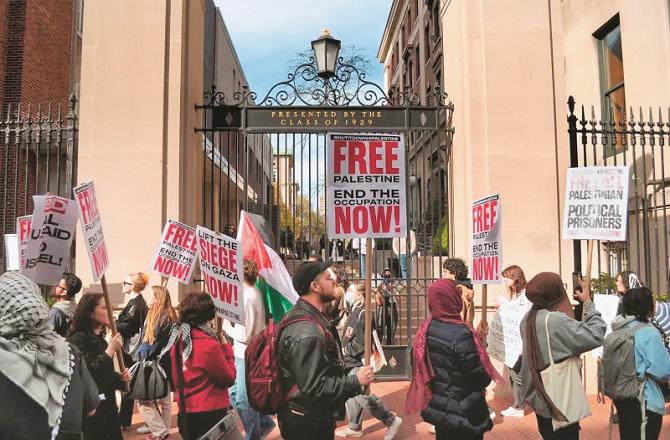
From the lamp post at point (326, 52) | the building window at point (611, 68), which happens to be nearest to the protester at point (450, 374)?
the lamp post at point (326, 52)

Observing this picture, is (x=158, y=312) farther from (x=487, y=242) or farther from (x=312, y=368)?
(x=487, y=242)

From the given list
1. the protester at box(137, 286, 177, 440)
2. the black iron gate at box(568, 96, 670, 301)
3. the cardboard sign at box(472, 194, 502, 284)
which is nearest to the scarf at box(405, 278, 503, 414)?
the cardboard sign at box(472, 194, 502, 284)

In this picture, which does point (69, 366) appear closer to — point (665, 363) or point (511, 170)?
point (665, 363)

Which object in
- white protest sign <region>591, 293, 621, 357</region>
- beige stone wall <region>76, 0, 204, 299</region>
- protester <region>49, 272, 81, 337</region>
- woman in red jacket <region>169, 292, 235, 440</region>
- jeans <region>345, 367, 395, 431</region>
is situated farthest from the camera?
beige stone wall <region>76, 0, 204, 299</region>

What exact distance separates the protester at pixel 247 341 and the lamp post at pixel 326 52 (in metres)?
4.65

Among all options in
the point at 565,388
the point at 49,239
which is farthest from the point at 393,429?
the point at 49,239

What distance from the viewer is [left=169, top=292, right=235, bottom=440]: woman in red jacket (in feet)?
15.0

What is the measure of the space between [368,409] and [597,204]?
3.81 m

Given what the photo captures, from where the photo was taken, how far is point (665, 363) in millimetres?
4910

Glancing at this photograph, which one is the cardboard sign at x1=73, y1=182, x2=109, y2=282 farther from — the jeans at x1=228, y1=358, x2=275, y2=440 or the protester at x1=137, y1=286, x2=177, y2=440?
the jeans at x1=228, y1=358, x2=275, y2=440

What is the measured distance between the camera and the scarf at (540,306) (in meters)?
4.47

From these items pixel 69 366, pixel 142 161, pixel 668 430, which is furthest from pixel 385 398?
pixel 69 366

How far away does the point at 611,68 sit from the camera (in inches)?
572

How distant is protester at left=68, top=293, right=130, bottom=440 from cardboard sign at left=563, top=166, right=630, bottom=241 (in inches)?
215
